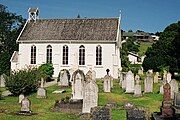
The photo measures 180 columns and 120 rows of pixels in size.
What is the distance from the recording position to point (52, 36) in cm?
5103

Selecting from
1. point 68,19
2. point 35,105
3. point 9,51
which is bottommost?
point 35,105

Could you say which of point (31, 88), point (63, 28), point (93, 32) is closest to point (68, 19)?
point (63, 28)

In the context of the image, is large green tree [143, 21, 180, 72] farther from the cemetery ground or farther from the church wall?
the cemetery ground

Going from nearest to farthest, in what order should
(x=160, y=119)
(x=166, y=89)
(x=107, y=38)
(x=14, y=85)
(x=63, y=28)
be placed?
(x=160, y=119) < (x=166, y=89) < (x=14, y=85) < (x=107, y=38) < (x=63, y=28)

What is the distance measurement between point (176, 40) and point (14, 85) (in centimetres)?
3161

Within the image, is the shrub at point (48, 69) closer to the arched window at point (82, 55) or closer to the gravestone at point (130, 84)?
the arched window at point (82, 55)

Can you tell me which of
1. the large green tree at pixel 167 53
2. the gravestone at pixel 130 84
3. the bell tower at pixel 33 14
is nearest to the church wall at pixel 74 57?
the bell tower at pixel 33 14

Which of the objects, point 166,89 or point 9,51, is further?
point 9,51

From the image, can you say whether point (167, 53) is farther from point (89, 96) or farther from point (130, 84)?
point (89, 96)

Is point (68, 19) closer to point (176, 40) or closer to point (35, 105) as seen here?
point (176, 40)

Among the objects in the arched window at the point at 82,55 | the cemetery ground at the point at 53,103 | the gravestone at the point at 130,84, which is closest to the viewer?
the cemetery ground at the point at 53,103

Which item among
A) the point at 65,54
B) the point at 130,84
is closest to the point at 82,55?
the point at 65,54

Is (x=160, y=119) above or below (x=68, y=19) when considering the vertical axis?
below

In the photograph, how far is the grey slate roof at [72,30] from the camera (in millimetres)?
49656
